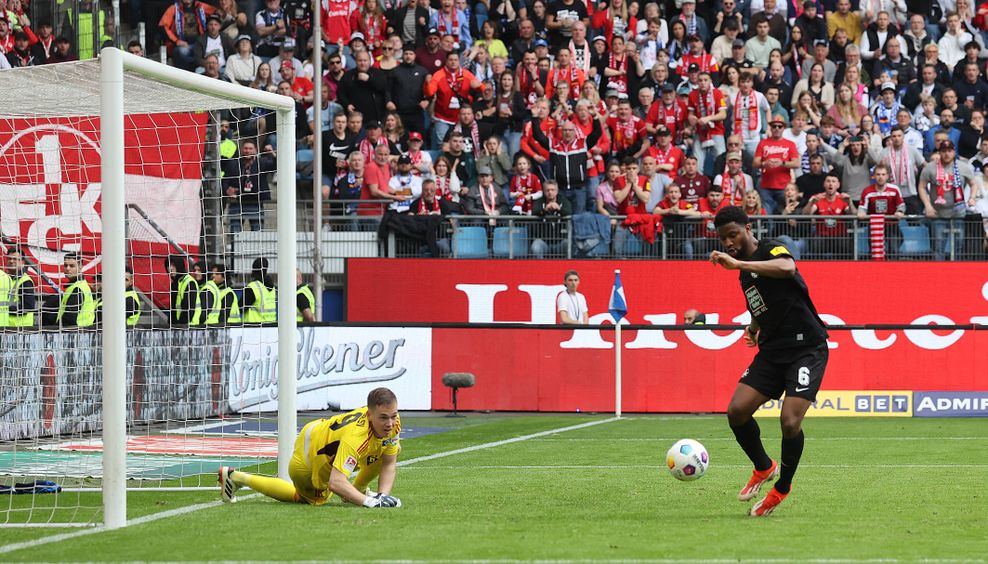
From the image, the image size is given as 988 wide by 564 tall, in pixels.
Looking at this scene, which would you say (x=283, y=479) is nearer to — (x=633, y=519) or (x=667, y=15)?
(x=633, y=519)

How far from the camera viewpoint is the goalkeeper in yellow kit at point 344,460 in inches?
358

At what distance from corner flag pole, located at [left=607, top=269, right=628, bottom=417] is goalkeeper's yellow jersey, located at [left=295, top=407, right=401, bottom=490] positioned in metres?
10.9

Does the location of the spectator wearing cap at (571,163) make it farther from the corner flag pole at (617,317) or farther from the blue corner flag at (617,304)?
the blue corner flag at (617,304)

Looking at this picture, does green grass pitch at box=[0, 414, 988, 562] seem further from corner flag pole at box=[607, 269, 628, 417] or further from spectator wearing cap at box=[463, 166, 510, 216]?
spectator wearing cap at box=[463, 166, 510, 216]

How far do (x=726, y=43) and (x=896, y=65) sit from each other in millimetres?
3060

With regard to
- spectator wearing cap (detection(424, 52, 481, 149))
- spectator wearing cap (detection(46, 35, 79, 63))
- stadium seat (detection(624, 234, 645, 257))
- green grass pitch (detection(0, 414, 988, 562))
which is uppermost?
spectator wearing cap (detection(46, 35, 79, 63))

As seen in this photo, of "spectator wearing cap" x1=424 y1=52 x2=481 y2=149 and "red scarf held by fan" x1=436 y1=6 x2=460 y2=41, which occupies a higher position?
"red scarf held by fan" x1=436 y1=6 x2=460 y2=41

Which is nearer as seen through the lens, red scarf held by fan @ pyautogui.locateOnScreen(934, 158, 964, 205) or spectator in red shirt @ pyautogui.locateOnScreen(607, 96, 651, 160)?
red scarf held by fan @ pyautogui.locateOnScreen(934, 158, 964, 205)

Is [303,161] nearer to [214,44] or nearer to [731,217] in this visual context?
[214,44]

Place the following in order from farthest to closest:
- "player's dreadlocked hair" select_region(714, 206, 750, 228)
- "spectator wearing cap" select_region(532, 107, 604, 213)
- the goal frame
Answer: "spectator wearing cap" select_region(532, 107, 604, 213), "player's dreadlocked hair" select_region(714, 206, 750, 228), the goal frame

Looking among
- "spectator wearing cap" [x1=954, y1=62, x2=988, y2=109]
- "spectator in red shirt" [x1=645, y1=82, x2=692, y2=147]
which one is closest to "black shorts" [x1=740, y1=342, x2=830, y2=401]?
"spectator in red shirt" [x1=645, y1=82, x2=692, y2=147]

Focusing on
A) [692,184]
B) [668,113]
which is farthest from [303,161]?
[692,184]

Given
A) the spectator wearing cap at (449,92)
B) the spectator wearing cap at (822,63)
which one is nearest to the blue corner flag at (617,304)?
the spectator wearing cap at (449,92)

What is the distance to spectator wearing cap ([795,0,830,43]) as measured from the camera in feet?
80.8
